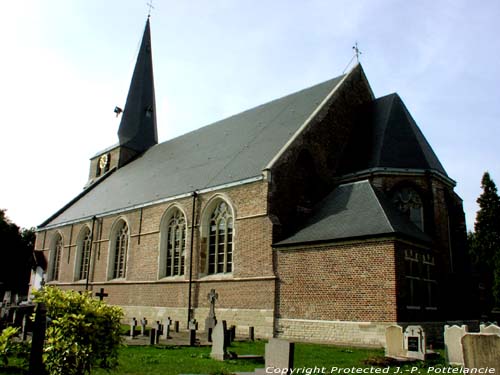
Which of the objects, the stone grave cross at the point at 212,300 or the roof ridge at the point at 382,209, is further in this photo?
the stone grave cross at the point at 212,300

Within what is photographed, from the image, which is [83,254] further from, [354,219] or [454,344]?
[454,344]

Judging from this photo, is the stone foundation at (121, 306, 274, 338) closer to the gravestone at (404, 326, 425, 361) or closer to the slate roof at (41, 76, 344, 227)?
the slate roof at (41, 76, 344, 227)

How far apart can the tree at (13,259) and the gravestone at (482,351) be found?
110 feet

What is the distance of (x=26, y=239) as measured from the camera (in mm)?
39625

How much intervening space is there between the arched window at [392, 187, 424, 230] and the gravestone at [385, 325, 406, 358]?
26.9 feet

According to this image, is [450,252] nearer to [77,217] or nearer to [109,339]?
[109,339]

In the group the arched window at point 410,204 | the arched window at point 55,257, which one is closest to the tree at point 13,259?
the arched window at point 55,257

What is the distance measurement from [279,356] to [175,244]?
14.6 metres

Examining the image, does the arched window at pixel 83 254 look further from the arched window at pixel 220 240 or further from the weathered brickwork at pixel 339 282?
the weathered brickwork at pixel 339 282

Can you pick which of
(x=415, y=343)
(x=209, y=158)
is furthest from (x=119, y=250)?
(x=415, y=343)

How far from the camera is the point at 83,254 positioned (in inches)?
1080

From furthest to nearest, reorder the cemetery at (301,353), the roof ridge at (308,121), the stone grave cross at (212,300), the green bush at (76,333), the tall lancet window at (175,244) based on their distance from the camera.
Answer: the tall lancet window at (175,244), the roof ridge at (308,121), the stone grave cross at (212,300), the green bush at (76,333), the cemetery at (301,353)

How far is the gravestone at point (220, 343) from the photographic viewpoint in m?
10.3

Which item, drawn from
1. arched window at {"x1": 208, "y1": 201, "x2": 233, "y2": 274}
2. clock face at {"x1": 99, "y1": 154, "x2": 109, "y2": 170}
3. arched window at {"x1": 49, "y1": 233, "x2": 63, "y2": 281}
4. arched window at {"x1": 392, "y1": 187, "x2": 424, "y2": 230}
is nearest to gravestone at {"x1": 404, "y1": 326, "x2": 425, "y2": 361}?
arched window at {"x1": 392, "y1": 187, "x2": 424, "y2": 230}
